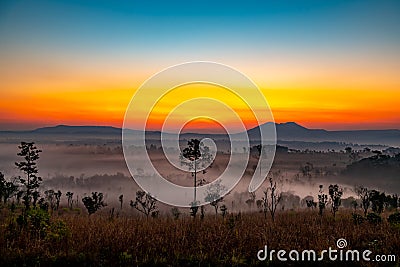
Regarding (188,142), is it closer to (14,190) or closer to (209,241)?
(209,241)

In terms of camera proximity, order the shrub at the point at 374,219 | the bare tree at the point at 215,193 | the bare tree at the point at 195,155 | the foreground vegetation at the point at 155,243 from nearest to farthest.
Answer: the foreground vegetation at the point at 155,243
the shrub at the point at 374,219
the bare tree at the point at 195,155
the bare tree at the point at 215,193

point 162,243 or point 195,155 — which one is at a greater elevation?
point 195,155

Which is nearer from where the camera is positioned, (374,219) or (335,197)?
(374,219)

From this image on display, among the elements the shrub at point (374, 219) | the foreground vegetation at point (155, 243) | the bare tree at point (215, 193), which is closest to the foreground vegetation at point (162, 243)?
the foreground vegetation at point (155, 243)

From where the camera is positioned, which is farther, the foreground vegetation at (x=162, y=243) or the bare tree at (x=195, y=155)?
the bare tree at (x=195, y=155)

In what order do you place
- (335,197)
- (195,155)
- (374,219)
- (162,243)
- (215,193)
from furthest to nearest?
(215,193) → (335,197) → (195,155) → (374,219) → (162,243)

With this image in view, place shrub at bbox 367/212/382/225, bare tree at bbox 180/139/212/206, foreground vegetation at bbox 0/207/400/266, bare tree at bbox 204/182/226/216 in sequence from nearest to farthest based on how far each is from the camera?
foreground vegetation at bbox 0/207/400/266, shrub at bbox 367/212/382/225, bare tree at bbox 180/139/212/206, bare tree at bbox 204/182/226/216

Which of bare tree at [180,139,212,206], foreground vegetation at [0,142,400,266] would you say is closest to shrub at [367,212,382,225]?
foreground vegetation at [0,142,400,266]

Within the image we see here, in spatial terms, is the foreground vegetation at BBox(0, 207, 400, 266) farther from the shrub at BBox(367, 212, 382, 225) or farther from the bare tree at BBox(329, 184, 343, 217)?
the bare tree at BBox(329, 184, 343, 217)

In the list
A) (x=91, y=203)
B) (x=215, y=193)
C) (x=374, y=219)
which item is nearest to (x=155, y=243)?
(x=374, y=219)

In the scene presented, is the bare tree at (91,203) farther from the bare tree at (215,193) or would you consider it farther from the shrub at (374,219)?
the shrub at (374,219)

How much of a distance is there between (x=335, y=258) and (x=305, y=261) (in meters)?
0.95

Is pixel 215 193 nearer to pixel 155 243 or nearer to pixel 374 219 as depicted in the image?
pixel 374 219

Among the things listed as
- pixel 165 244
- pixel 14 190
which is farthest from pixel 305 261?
pixel 14 190
